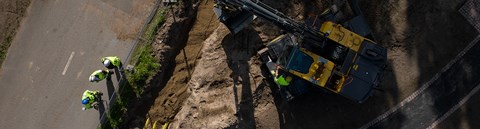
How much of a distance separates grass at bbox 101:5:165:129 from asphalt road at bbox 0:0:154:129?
1.55 ft

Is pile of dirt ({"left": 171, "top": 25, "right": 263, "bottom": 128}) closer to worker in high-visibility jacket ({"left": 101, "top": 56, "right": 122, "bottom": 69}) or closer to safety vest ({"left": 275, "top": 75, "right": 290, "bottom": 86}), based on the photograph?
safety vest ({"left": 275, "top": 75, "right": 290, "bottom": 86})

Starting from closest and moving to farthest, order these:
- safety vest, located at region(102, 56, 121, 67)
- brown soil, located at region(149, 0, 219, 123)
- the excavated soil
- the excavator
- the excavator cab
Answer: the excavator, the excavator cab, safety vest, located at region(102, 56, 121, 67), the excavated soil, brown soil, located at region(149, 0, 219, 123)

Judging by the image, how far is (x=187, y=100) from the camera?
2144 centimetres

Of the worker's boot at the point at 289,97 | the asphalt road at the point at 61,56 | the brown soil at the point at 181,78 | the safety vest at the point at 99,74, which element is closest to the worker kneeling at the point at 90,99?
the asphalt road at the point at 61,56

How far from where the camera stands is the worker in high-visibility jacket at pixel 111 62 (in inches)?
785

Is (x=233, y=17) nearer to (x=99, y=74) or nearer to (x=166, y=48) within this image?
(x=166, y=48)

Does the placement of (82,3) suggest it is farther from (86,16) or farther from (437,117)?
(437,117)

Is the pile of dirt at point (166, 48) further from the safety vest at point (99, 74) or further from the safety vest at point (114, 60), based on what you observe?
the safety vest at point (99, 74)

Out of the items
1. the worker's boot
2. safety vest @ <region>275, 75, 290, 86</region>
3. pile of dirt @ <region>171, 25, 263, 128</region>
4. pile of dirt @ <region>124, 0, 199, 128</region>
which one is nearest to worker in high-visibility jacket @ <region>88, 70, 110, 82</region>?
pile of dirt @ <region>124, 0, 199, 128</region>

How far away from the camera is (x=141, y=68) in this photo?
21.0 m

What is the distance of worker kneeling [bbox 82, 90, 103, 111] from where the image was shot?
66.6 feet

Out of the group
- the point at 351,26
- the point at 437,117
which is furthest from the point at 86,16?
the point at 437,117

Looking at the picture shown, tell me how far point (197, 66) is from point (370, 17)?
816 cm

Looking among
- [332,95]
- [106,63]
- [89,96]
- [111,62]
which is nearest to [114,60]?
[111,62]
